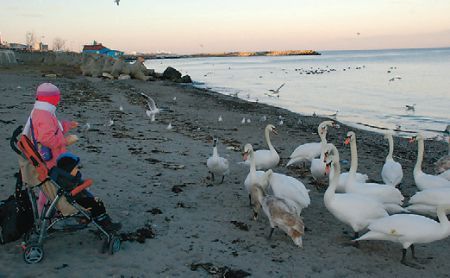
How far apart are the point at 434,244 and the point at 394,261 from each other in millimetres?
1189

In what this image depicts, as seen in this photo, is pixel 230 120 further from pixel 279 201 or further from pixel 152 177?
pixel 279 201

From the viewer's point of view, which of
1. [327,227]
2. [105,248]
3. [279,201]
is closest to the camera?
[105,248]

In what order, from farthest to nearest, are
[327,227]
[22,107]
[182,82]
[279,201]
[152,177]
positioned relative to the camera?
1. [182,82]
2. [22,107]
3. [152,177]
4. [327,227]
5. [279,201]

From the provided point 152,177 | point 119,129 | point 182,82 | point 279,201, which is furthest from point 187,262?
point 182,82

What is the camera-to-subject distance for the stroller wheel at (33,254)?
509 centimetres

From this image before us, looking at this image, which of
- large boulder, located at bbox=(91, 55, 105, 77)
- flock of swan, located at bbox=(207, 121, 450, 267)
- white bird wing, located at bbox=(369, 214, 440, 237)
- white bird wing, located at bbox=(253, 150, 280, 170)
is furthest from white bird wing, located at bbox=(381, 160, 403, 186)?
large boulder, located at bbox=(91, 55, 105, 77)

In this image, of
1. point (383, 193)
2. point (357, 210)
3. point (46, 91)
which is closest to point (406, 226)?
point (357, 210)

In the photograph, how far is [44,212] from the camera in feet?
16.9

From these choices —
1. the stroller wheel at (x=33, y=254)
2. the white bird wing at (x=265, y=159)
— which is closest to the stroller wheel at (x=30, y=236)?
the stroller wheel at (x=33, y=254)

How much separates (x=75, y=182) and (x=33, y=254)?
1057mm

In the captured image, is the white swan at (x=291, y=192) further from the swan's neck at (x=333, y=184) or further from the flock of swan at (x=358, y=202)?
the swan's neck at (x=333, y=184)

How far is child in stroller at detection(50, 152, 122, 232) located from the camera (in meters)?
4.91

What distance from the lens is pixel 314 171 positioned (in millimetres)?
9609

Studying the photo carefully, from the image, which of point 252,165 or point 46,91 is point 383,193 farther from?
point 46,91
